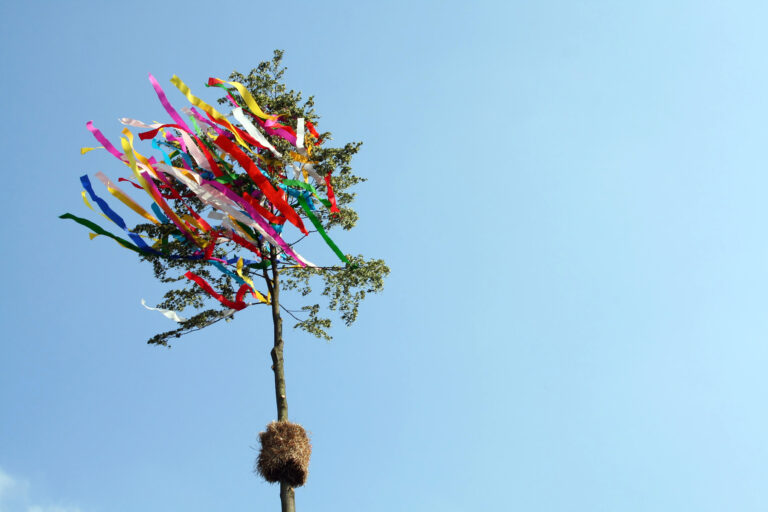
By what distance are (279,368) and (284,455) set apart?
5.26 ft

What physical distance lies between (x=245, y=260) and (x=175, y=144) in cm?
224

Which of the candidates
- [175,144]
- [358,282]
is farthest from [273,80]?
[358,282]

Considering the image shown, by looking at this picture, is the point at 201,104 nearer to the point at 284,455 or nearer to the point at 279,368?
the point at 279,368

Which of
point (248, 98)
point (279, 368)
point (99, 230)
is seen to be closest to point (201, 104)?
point (248, 98)

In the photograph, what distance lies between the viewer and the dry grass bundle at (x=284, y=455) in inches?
348

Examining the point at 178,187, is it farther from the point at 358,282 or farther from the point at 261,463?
the point at 261,463

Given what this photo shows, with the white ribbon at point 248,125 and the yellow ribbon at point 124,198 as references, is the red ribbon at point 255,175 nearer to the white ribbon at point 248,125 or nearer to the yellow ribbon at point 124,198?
the white ribbon at point 248,125

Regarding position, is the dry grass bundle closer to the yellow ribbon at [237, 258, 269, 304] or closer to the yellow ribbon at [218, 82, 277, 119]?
the yellow ribbon at [237, 258, 269, 304]

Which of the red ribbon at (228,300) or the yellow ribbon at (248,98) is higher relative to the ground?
the yellow ribbon at (248,98)

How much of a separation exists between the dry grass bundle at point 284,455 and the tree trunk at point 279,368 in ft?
0.55

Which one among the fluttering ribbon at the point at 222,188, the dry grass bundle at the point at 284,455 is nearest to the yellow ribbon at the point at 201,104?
the fluttering ribbon at the point at 222,188

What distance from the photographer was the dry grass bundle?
8844mm

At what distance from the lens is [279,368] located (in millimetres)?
10133

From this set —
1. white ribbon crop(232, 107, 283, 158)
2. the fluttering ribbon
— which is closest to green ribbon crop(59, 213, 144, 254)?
the fluttering ribbon
